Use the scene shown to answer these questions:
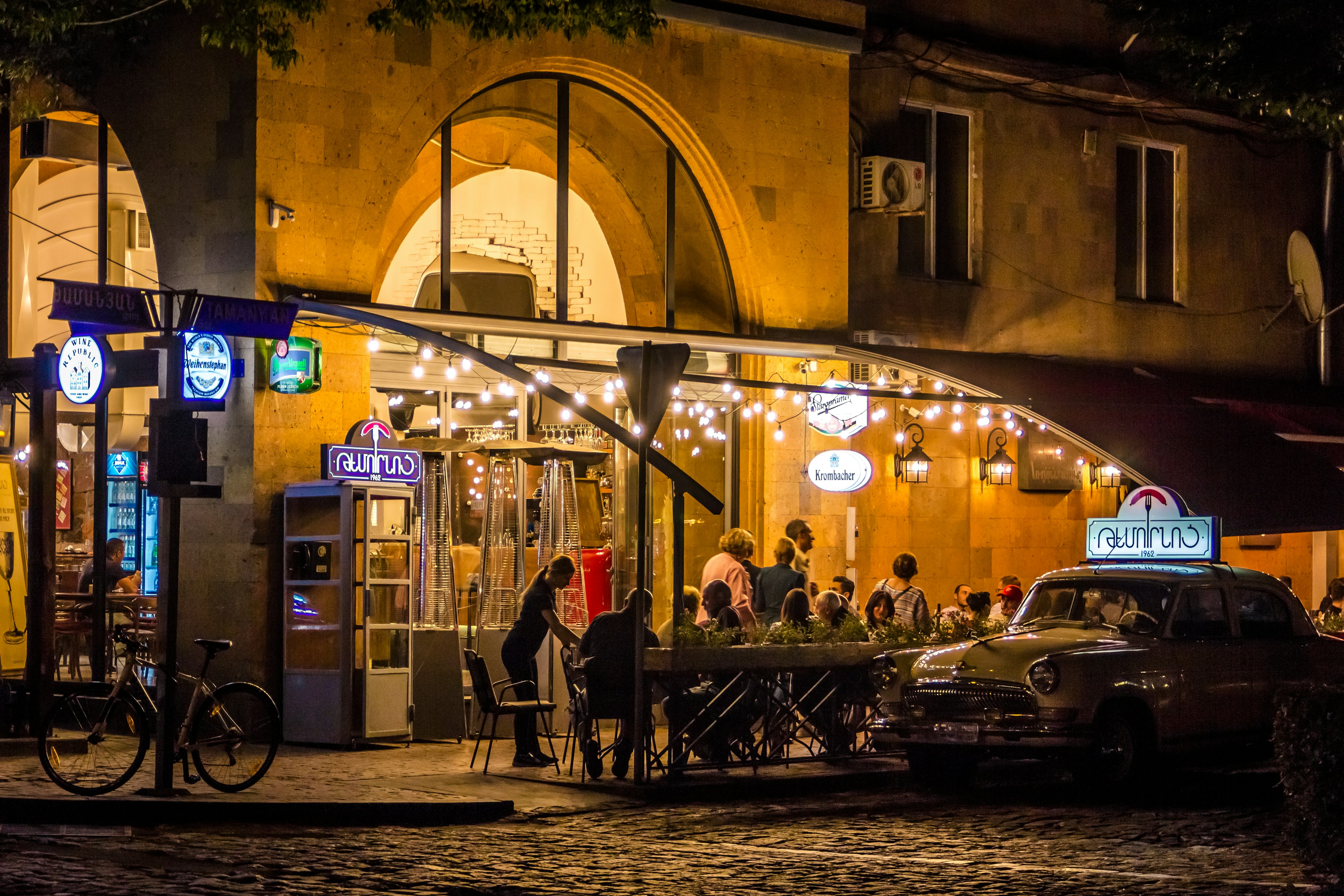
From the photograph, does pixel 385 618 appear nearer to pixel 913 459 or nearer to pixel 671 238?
pixel 671 238

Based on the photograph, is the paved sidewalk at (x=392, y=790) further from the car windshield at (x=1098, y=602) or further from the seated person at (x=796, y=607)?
the car windshield at (x=1098, y=602)

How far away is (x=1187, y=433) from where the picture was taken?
20.3 m

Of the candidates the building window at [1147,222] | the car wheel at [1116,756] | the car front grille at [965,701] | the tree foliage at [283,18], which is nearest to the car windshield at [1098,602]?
the car wheel at [1116,756]

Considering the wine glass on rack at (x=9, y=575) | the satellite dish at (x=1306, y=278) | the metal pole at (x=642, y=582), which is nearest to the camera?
the metal pole at (x=642, y=582)

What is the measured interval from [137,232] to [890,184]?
8.27 m

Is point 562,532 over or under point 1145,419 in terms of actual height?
under

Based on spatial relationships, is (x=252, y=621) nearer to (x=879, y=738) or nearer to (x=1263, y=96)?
(x=879, y=738)

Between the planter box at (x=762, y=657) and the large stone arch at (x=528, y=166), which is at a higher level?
the large stone arch at (x=528, y=166)

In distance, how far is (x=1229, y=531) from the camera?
18.7 metres

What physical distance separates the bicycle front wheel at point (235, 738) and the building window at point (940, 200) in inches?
438

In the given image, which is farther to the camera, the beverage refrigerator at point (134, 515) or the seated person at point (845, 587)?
the beverage refrigerator at point (134, 515)

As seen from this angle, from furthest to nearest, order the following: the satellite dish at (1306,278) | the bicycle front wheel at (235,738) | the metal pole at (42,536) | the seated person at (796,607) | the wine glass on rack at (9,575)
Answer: the satellite dish at (1306,278), the wine glass on rack at (9,575), the seated person at (796,607), the metal pole at (42,536), the bicycle front wheel at (235,738)

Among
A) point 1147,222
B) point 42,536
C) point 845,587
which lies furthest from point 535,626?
point 1147,222

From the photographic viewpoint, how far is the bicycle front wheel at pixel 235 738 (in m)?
12.0
